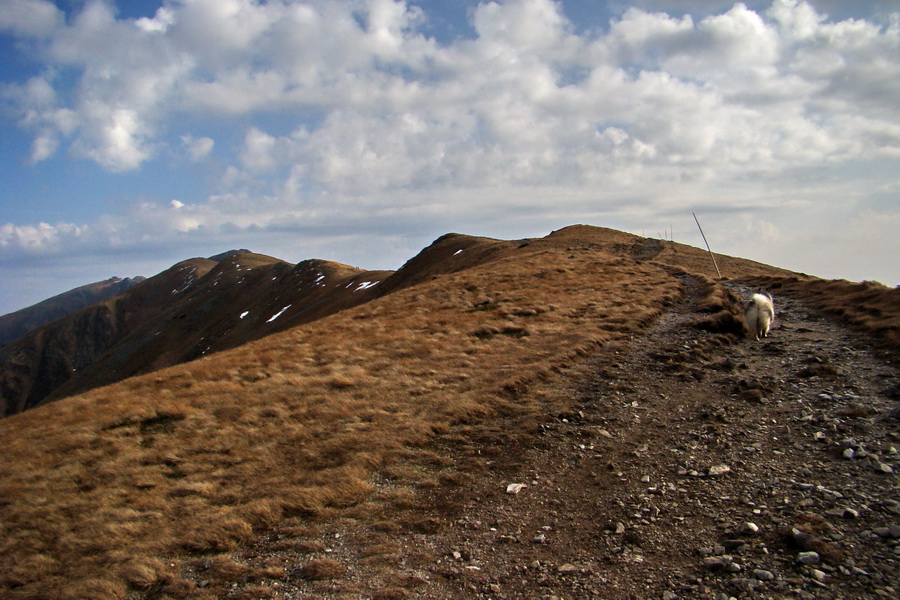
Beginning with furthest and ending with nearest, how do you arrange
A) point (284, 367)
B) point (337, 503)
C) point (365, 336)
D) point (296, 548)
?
1. point (365, 336)
2. point (284, 367)
3. point (337, 503)
4. point (296, 548)

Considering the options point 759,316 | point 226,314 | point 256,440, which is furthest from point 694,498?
point 226,314

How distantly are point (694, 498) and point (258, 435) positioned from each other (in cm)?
1089

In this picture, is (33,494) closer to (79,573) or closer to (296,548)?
(79,573)

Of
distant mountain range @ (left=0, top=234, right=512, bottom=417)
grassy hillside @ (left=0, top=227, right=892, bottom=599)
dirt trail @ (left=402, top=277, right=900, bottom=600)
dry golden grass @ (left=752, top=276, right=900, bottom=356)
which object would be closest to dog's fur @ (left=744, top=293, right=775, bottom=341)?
grassy hillside @ (left=0, top=227, right=892, bottom=599)

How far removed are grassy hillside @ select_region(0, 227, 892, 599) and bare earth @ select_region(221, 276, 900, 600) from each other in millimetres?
972

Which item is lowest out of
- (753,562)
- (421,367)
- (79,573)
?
(79,573)

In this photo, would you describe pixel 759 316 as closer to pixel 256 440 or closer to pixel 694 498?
pixel 694 498

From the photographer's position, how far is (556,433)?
37.1ft

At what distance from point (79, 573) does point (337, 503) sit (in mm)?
4454

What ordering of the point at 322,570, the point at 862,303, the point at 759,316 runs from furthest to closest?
the point at 862,303 < the point at 759,316 < the point at 322,570

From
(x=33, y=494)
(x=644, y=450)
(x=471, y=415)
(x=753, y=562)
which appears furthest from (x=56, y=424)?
(x=753, y=562)

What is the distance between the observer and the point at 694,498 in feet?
26.3

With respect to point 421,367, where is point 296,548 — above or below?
below

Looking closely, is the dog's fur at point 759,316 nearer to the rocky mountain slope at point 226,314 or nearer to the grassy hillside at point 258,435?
the grassy hillside at point 258,435
